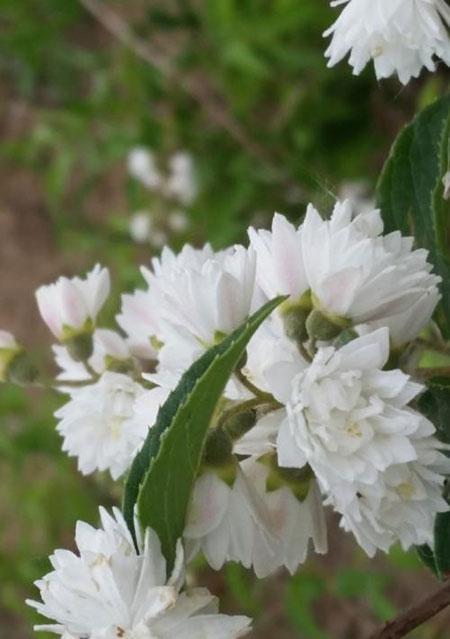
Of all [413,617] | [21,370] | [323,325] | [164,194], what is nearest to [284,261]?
[323,325]

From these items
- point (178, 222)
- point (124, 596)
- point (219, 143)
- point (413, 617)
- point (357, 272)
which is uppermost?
point (219, 143)

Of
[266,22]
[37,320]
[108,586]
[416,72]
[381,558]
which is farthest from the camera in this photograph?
[37,320]

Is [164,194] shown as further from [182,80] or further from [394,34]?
[394,34]

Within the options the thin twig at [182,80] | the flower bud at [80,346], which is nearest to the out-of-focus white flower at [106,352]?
the flower bud at [80,346]

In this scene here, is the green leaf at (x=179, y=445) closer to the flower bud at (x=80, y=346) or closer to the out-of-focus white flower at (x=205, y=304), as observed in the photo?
the out-of-focus white flower at (x=205, y=304)

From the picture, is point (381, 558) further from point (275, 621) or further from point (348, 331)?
point (348, 331)

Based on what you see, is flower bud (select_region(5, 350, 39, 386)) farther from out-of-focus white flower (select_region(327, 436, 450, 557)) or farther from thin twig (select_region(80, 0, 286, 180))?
thin twig (select_region(80, 0, 286, 180))

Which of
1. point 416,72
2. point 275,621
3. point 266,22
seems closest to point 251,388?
point 416,72
